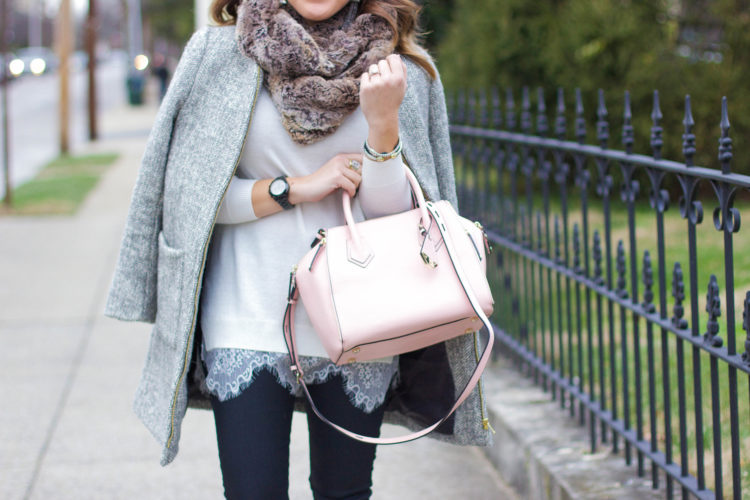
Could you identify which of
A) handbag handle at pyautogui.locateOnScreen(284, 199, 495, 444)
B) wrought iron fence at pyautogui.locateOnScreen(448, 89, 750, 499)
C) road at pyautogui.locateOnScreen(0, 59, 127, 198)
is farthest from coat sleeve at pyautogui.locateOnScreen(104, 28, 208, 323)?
road at pyautogui.locateOnScreen(0, 59, 127, 198)

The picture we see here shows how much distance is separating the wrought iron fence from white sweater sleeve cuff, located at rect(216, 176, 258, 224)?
41.7 inches

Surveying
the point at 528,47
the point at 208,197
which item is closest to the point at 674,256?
the point at 208,197

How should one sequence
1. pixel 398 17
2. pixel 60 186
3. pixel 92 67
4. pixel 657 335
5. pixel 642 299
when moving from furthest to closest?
pixel 92 67 < pixel 60 186 < pixel 657 335 < pixel 642 299 < pixel 398 17

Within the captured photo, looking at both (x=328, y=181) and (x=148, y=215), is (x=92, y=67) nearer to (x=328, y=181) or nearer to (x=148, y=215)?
(x=148, y=215)

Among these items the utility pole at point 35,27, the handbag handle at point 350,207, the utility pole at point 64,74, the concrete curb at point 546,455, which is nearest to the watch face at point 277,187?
the handbag handle at point 350,207

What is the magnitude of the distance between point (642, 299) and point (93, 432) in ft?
7.67

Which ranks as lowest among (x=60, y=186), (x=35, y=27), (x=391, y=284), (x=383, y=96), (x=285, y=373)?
(x=60, y=186)

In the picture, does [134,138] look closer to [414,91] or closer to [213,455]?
[213,455]

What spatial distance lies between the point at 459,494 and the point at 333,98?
6.16 feet

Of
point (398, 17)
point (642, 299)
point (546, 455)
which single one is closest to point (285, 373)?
point (398, 17)

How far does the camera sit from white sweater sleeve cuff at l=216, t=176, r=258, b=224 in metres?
2.09

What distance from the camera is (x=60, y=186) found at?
42.5 feet

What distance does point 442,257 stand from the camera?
6.24 ft

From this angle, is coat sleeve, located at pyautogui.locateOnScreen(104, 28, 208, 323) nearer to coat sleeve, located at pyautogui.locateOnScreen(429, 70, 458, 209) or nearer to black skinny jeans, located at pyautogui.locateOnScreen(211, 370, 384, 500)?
black skinny jeans, located at pyautogui.locateOnScreen(211, 370, 384, 500)
